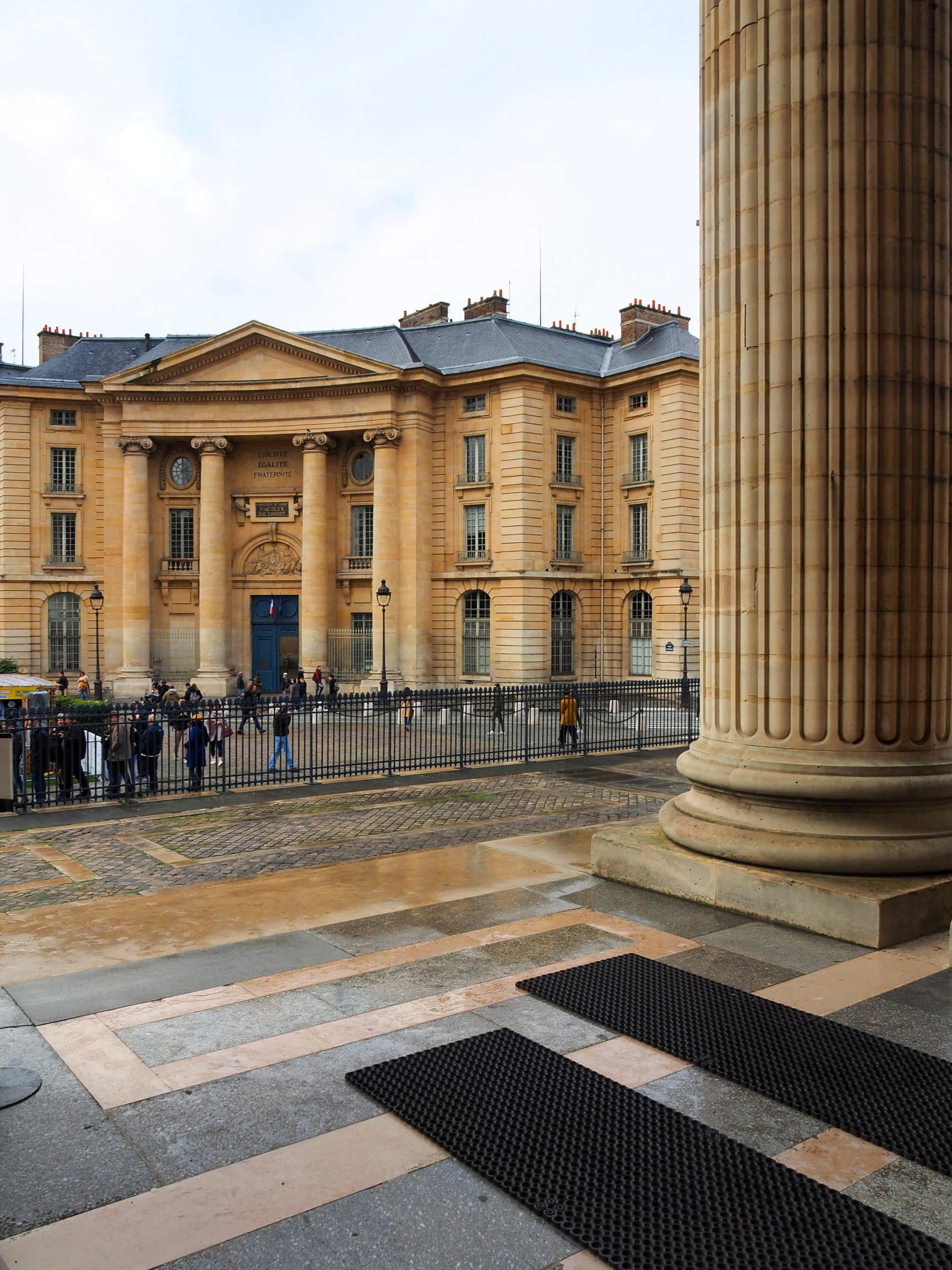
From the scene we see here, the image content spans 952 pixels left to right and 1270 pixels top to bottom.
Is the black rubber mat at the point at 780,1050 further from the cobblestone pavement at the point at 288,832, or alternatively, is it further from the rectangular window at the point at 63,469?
the rectangular window at the point at 63,469

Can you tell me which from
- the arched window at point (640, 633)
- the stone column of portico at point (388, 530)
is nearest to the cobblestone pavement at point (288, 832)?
the arched window at point (640, 633)

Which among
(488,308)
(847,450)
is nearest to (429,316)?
A: (488,308)

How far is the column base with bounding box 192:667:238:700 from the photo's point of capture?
4412 cm

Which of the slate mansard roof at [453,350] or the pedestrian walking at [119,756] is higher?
the slate mansard roof at [453,350]

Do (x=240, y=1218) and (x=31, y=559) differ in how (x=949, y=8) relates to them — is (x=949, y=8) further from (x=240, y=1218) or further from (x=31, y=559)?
(x=31, y=559)

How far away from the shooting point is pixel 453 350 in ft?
149

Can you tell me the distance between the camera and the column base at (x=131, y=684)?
43.8 m

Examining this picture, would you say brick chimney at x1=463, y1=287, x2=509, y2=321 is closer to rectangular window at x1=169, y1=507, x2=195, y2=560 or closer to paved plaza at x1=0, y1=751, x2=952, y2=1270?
rectangular window at x1=169, y1=507, x2=195, y2=560

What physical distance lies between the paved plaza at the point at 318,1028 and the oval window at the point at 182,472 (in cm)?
3647

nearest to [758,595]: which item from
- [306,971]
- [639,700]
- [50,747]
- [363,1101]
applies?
[306,971]

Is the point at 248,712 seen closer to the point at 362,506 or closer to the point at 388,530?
the point at 388,530

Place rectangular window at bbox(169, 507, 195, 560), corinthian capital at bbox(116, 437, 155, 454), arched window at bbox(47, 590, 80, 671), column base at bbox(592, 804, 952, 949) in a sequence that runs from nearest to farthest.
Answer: column base at bbox(592, 804, 952, 949) < corinthian capital at bbox(116, 437, 155, 454) < arched window at bbox(47, 590, 80, 671) < rectangular window at bbox(169, 507, 195, 560)

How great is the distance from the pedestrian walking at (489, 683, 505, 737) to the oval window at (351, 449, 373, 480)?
2452cm

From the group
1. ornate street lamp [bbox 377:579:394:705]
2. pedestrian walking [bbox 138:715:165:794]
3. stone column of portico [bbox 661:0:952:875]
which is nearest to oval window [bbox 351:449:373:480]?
ornate street lamp [bbox 377:579:394:705]
